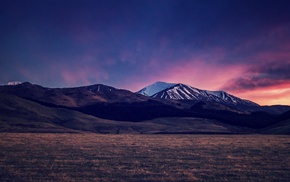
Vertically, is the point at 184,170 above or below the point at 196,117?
below

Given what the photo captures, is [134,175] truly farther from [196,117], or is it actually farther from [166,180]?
[196,117]

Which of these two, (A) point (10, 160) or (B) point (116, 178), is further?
(A) point (10, 160)

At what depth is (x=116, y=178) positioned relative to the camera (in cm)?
1884

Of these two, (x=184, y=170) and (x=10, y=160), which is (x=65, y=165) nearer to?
(x=10, y=160)

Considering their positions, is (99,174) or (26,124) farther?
(26,124)

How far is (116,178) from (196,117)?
174 m

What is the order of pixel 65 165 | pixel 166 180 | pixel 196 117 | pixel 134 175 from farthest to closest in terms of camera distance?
pixel 196 117
pixel 65 165
pixel 134 175
pixel 166 180

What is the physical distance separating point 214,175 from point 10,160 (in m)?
18.5

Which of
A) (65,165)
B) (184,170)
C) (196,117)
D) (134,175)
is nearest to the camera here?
(134,175)

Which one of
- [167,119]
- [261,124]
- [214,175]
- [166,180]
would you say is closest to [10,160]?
[166,180]

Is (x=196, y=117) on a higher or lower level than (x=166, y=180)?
higher

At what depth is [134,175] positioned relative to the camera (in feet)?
65.1

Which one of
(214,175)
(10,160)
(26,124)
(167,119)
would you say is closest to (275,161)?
(214,175)

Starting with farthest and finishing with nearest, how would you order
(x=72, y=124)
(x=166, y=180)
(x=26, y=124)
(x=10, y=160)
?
(x=72, y=124)
(x=26, y=124)
(x=10, y=160)
(x=166, y=180)
